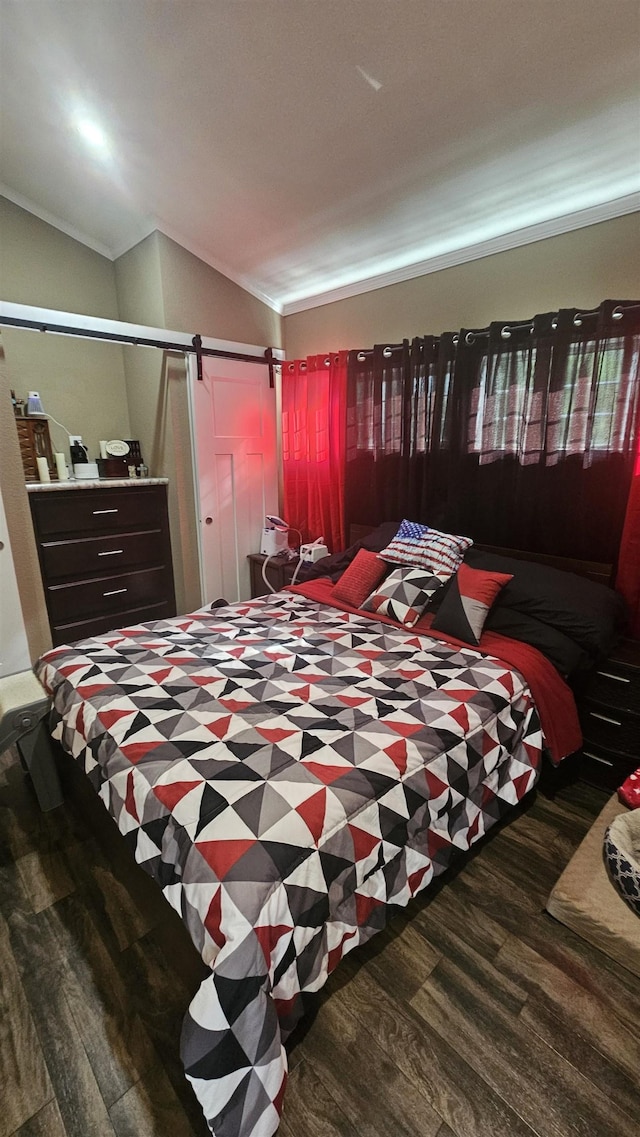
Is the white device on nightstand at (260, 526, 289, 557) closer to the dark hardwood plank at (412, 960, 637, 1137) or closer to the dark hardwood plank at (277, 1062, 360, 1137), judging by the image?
the dark hardwood plank at (412, 960, 637, 1137)

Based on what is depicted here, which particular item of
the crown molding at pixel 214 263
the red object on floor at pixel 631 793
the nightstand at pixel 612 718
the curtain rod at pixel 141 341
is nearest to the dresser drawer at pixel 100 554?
the curtain rod at pixel 141 341

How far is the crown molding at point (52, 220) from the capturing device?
9.49 ft

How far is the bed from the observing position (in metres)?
0.95

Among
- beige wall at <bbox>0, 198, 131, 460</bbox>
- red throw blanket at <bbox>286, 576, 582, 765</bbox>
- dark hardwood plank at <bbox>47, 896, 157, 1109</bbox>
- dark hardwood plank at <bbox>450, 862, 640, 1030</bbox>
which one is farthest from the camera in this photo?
beige wall at <bbox>0, 198, 131, 460</bbox>

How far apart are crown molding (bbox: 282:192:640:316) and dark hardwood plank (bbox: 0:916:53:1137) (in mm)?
3403

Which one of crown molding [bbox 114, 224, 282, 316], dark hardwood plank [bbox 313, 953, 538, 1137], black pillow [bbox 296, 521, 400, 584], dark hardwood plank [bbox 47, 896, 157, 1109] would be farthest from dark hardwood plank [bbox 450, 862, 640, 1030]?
crown molding [bbox 114, 224, 282, 316]

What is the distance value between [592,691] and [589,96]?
214 cm

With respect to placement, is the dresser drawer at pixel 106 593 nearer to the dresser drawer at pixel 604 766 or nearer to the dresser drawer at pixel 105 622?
the dresser drawer at pixel 105 622

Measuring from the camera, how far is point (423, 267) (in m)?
2.71

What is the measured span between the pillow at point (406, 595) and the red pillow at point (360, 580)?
0.36 ft

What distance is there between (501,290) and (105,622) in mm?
3073

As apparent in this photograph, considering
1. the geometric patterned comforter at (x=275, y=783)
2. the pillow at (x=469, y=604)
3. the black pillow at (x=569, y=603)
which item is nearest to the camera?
the geometric patterned comforter at (x=275, y=783)

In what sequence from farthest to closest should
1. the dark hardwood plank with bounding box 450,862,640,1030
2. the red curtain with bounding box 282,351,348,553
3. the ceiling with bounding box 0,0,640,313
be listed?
the red curtain with bounding box 282,351,348,553 < the ceiling with bounding box 0,0,640,313 < the dark hardwood plank with bounding box 450,862,640,1030

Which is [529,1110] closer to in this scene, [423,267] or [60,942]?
[60,942]
